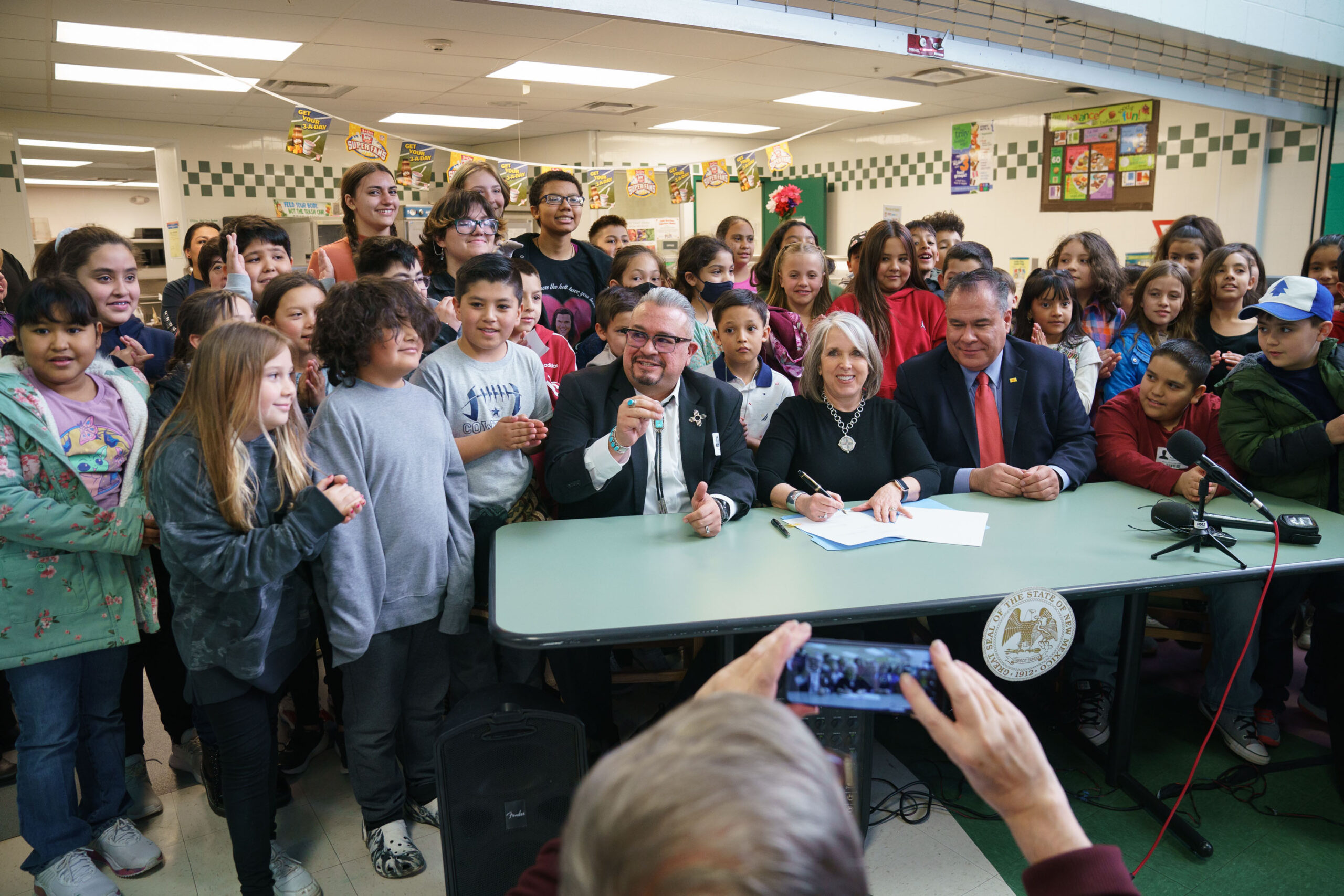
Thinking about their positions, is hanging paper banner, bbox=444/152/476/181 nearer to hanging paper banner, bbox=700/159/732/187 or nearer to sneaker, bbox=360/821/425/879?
hanging paper banner, bbox=700/159/732/187

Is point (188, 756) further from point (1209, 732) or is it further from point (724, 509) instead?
point (1209, 732)

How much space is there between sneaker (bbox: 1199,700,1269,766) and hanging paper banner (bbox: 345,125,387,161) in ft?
15.0

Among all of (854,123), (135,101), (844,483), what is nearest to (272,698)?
(844,483)

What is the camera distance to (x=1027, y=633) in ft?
6.21

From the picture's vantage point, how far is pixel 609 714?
2.78m

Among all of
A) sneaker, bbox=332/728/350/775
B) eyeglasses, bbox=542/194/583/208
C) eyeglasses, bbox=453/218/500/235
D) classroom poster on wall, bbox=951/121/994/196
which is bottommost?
sneaker, bbox=332/728/350/775

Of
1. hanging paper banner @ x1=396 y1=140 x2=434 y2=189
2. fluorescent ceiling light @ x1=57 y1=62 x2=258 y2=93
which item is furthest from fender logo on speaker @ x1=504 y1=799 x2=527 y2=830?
fluorescent ceiling light @ x1=57 y1=62 x2=258 y2=93

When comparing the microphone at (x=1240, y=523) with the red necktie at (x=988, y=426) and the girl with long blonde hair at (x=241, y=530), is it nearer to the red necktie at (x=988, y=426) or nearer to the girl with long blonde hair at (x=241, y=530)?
the red necktie at (x=988, y=426)

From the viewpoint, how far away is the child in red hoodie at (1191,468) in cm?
274

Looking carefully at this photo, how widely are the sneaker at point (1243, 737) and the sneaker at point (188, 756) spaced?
3254 mm

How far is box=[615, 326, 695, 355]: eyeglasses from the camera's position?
253 centimetres

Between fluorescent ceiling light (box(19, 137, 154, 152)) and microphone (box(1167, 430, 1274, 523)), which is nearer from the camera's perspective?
microphone (box(1167, 430, 1274, 523))

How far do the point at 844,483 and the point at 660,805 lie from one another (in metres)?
2.25

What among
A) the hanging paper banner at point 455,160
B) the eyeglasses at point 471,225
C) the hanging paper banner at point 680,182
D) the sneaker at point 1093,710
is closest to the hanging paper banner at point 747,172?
the hanging paper banner at point 680,182
